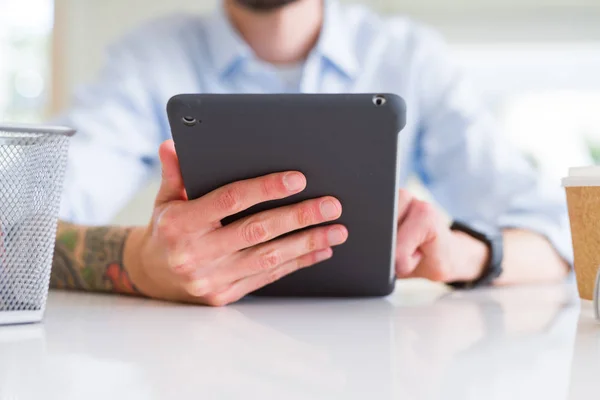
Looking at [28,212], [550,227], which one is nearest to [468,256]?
[550,227]

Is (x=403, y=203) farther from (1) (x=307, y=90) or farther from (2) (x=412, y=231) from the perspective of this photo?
(1) (x=307, y=90)

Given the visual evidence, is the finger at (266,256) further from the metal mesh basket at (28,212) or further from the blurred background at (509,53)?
the blurred background at (509,53)

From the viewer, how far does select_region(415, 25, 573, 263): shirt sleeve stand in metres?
1.30

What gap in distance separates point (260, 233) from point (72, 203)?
2.55ft

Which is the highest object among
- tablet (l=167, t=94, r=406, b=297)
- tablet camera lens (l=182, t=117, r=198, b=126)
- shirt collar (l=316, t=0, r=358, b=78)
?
shirt collar (l=316, t=0, r=358, b=78)

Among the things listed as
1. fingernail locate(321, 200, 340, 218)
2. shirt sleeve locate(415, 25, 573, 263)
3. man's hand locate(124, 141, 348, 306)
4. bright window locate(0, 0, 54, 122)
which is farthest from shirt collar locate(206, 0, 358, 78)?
bright window locate(0, 0, 54, 122)

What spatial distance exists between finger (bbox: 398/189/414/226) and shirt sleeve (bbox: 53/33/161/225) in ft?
2.49

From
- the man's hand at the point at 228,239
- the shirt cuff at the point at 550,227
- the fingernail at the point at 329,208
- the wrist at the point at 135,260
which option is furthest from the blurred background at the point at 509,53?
the fingernail at the point at 329,208

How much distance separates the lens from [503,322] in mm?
711

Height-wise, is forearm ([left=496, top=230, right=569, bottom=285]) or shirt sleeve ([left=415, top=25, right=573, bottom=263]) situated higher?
shirt sleeve ([left=415, top=25, right=573, bottom=263])

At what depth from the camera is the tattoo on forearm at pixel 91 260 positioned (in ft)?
3.17

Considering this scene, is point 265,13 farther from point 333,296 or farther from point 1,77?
point 1,77

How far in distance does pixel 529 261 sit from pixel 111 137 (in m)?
0.95

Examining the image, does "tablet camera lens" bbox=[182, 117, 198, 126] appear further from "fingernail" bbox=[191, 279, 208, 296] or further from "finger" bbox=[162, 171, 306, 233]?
"fingernail" bbox=[191, 279, 208, 296]
